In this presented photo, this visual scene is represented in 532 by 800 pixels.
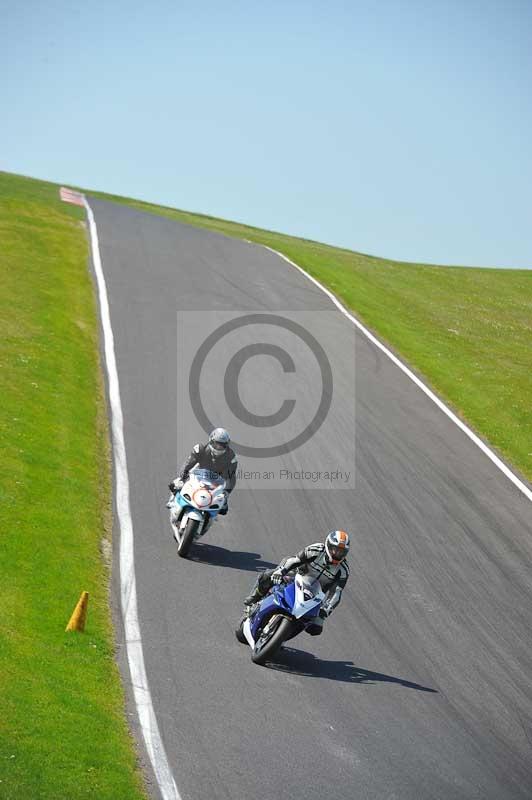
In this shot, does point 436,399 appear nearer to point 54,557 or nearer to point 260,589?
point 260,589

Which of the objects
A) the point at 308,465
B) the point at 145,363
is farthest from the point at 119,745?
the point at 145,363

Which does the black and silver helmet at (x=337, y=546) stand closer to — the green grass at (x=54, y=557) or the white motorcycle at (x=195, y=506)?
the green grass at (x=54, y=557)

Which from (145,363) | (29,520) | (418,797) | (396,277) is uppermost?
(396,277)

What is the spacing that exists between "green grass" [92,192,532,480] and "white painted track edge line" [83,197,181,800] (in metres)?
9.94

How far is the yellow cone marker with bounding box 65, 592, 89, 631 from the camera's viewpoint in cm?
1172

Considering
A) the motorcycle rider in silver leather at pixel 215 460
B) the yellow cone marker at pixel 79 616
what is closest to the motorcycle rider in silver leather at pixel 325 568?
the yellow cone marker at pixel 79 616

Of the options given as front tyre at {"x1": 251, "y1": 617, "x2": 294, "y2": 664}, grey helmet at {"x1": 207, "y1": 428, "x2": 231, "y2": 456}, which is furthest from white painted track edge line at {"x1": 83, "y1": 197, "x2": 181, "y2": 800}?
grey helmet at {"x1": 207, "y1": 428, "x2": 231, "y2": 456}

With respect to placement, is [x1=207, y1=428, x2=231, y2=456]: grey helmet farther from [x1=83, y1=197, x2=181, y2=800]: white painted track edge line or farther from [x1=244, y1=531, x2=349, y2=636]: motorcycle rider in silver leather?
[x1=244, y1=531, x2=349, y2=636]: motorcycle rider in silver leather

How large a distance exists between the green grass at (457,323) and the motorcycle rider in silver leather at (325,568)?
11652mm

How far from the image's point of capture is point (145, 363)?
82.4ft

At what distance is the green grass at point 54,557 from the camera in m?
8.93

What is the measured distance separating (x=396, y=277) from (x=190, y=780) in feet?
141

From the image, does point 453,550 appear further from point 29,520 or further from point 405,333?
point 405,333

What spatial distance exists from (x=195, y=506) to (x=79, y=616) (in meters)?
4.08
